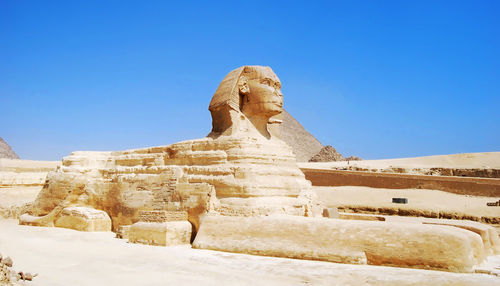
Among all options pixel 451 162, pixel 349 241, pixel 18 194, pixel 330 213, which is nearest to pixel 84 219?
pixel 330 213

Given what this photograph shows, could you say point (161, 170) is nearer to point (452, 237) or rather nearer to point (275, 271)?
point (275, 271)

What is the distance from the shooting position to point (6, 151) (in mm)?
44438

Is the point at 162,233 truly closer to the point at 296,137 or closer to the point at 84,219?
the point at 84,219

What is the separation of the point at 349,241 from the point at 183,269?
106 inches

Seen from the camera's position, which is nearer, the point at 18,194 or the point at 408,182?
the point at 18,194

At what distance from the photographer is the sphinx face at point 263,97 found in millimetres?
9945

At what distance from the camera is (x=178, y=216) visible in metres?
9.12

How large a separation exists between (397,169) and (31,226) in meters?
22.8

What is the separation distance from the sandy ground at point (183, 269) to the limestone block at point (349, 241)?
0.63 ft

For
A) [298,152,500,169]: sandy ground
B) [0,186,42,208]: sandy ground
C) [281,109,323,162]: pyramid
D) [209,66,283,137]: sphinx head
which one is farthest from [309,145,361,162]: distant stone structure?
[209,66,283,137]: sphinx head

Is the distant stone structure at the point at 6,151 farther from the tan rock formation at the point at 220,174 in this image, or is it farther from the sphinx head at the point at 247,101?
the sphinx head at the point at 247,101

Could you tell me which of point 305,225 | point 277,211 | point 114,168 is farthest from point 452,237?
point 114,168

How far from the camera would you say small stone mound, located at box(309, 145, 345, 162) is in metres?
37.9

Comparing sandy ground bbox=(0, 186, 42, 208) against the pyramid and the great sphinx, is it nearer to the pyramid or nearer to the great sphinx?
the great sphinx
